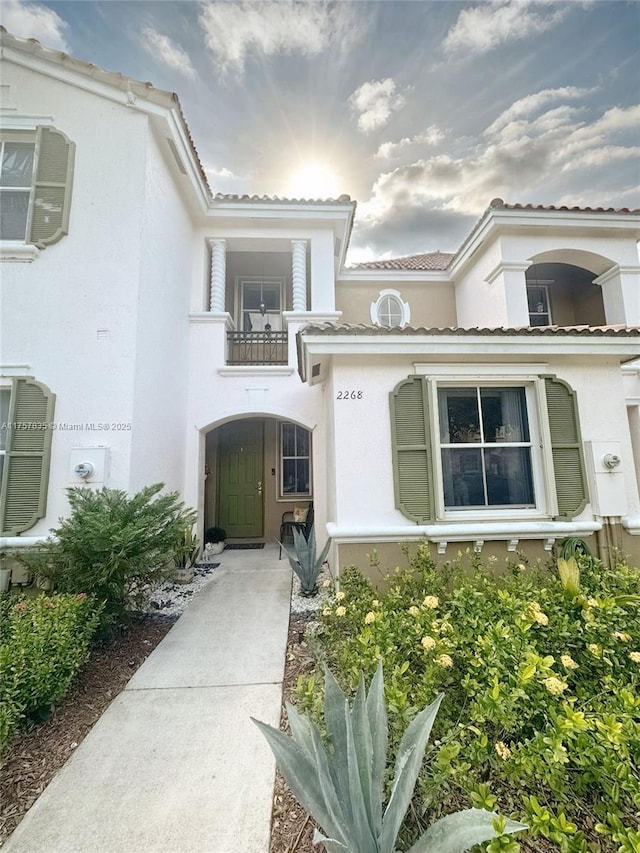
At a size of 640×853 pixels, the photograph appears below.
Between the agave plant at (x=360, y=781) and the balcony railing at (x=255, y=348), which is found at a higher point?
the balcony railing at (x=255, y=348)

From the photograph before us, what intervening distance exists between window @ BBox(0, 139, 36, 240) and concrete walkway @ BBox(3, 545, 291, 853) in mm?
6655

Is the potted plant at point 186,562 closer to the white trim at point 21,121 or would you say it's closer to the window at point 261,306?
the window at point 261,306

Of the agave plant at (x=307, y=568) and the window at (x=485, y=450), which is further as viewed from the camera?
the agave plant at (x=307, y=568)

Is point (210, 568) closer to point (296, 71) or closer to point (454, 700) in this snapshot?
point (454, 700)

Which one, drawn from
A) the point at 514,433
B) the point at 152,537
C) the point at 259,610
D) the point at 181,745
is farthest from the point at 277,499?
the point at 181,745

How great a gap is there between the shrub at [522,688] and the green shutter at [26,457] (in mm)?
4488

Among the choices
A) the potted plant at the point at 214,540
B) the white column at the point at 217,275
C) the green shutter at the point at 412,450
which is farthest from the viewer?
the potted plant at the point at 214,540

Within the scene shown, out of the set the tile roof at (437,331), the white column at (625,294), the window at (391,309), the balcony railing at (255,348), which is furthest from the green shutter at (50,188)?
the white column at (625,294)

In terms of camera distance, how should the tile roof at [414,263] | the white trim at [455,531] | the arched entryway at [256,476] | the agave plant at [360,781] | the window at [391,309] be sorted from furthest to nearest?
the tile roof at [414,263] → the window at [391,309] → the arched entryway at [256,476] → the white trim at [455,531] → the agave plant at [360,781]

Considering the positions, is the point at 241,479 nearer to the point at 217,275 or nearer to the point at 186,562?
the point at 186,562

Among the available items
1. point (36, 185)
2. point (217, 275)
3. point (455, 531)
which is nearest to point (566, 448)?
point (455, 531)

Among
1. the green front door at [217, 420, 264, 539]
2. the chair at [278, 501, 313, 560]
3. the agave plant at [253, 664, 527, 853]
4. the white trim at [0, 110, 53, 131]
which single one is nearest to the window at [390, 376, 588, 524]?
the agave plant at [253, 664, 527, 853]

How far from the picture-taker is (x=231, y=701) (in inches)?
125

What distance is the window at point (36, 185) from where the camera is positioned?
19.0 ft
